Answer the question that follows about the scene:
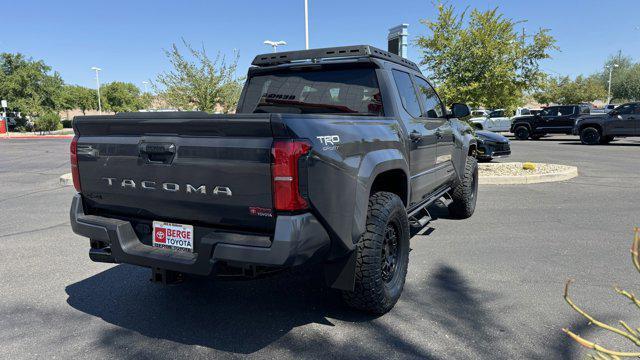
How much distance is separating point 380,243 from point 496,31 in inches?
314

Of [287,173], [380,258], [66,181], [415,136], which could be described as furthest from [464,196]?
[66,181]

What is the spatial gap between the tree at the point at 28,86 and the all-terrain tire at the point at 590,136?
1820 inches

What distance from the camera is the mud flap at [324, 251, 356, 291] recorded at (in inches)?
115

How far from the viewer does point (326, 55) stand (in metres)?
4.24

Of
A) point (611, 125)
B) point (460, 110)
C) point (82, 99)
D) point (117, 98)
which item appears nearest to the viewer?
point (460, 110)

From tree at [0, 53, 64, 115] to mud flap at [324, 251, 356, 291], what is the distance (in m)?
49.9

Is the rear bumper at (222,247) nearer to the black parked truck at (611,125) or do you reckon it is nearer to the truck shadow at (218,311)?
the truck shadow at (218,311)

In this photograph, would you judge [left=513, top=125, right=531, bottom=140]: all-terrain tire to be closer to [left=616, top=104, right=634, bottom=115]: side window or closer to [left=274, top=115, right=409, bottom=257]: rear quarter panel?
[left=616, top=104, right=634, bottom=115]: side window

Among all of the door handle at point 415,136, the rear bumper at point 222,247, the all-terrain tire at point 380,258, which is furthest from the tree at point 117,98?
the all-terrain tire at point 380,258

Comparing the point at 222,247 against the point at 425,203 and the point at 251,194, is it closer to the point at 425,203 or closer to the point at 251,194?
the point at 251,194

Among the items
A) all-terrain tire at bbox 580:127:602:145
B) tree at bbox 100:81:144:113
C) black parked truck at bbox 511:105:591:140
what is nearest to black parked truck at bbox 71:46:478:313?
all-terrain tire at bbox 580:127:602:145

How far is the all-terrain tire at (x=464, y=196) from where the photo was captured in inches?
242

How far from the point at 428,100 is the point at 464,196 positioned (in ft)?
5.71

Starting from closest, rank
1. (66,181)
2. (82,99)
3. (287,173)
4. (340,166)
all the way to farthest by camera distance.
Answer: (287,173)
(340,166)
(66,181)
(82,99)
